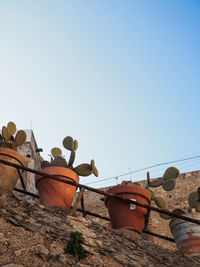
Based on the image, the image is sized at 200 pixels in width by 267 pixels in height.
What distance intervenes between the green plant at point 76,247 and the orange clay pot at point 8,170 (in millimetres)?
929

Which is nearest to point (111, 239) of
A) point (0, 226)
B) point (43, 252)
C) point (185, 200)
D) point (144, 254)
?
point (144, 254)

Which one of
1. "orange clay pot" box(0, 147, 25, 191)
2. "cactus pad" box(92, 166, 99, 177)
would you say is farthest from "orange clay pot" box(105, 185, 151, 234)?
"orange clay pot" box(0, 147, 25, 191)

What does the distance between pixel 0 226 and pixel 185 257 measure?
5.79 ft

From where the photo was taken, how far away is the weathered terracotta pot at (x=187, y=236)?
314cm

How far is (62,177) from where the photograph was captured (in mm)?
3129

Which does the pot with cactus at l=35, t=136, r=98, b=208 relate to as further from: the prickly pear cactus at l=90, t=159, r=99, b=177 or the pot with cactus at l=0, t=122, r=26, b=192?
the pot with cactus at l=0, t=122, r=26, b=192

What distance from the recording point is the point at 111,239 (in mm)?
2668

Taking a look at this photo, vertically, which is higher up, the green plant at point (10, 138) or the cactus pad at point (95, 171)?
the green plant at point (10, 138)

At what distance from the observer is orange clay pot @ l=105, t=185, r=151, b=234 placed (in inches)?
120

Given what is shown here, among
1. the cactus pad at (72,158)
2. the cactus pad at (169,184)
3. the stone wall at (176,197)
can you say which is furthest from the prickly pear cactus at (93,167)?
the stone wall at (176,197)

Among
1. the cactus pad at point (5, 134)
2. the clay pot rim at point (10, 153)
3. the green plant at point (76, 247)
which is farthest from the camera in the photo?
the cactus pad at point (5, 134)

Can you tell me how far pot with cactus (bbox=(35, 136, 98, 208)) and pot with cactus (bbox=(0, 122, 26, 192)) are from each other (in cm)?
28

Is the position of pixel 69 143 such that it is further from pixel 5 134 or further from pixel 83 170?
pixel 5 134

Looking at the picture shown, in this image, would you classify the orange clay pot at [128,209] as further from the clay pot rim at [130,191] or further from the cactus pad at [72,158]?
the cactus pad at [72,158]
